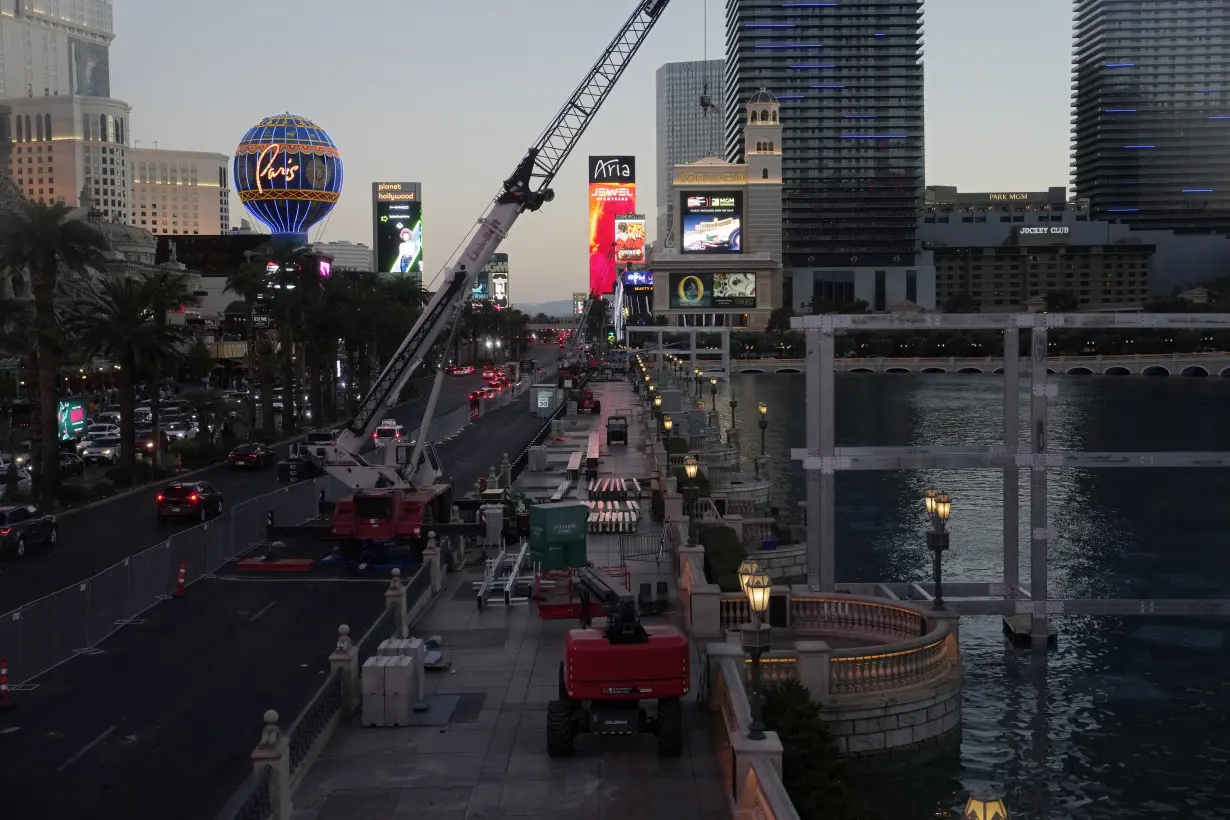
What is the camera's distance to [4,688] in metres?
22.8

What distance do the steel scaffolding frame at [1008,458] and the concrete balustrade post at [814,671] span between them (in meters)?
8.53

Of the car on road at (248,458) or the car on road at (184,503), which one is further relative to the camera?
the car on road at (248,458)

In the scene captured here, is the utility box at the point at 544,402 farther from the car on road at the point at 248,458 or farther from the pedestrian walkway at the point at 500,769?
the pedestrian walkway at the point at 500,769

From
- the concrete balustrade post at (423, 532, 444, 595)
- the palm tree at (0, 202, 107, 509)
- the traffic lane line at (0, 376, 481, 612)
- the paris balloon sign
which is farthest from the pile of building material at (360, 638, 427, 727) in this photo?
the paris balloon sign

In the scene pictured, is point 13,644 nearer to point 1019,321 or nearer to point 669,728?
point 669,728

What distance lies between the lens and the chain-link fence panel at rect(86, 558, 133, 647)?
28.1m

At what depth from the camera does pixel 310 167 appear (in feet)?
431

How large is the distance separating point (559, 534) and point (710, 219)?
15997cm

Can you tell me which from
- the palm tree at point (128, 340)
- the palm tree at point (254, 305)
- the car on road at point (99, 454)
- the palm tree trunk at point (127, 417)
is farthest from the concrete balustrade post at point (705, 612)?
the palm tree at point (254, 305)

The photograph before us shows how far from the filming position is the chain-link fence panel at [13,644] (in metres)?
24.0

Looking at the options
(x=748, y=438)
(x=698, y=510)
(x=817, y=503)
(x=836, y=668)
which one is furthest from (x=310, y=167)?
(x=836, y=668)

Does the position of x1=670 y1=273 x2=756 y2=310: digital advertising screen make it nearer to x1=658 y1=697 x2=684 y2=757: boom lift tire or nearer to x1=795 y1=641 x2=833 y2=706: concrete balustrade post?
x1=795 y1=641 x2=833 y2=706: concrete balustrade post

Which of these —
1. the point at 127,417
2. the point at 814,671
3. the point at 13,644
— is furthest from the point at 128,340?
the point at 814,671

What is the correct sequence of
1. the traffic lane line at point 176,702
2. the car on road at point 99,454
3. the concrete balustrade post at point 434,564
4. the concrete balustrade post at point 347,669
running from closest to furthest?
1. the traffic lane line at point 176,702
2. the concrete balustrade post at point 347,669
3. the concrete balustrade post at point 434,564
4. the car on road at point 99,454
